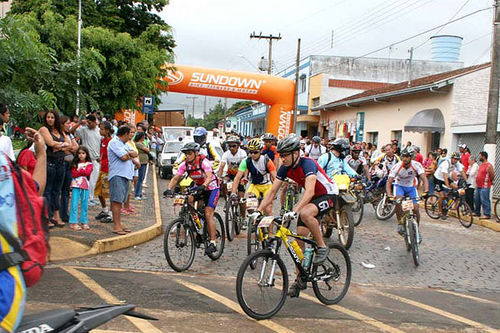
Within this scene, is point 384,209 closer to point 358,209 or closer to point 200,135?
point 358,209

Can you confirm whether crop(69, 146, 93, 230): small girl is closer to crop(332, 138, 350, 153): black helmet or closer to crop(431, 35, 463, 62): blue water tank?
crop(332, 138, 350, 153): black helmet

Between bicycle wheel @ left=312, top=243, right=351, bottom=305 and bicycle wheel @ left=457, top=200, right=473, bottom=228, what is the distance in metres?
9.07

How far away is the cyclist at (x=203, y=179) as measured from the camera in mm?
8117

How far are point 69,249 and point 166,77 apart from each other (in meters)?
18.1

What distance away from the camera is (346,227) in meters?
10.0

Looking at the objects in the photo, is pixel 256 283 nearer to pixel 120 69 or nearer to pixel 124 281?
pixel 124 281

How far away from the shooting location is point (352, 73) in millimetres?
44500

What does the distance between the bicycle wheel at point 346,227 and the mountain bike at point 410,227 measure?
0.87m

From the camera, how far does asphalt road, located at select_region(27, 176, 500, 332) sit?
18.0 feet

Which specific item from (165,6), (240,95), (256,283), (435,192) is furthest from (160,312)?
(165,6)

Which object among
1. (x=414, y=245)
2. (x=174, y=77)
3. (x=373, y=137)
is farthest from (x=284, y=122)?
(x=414, y=245)

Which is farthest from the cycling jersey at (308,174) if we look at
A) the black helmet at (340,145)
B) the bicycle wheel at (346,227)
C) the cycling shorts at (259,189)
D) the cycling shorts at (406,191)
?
the black helmet at (340,145)

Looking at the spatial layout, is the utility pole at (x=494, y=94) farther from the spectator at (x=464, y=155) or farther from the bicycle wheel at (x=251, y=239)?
the bicycle wheel at (x=251, y=239)

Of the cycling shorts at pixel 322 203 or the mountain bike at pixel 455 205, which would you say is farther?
the mountain bike at pixel 455 205
